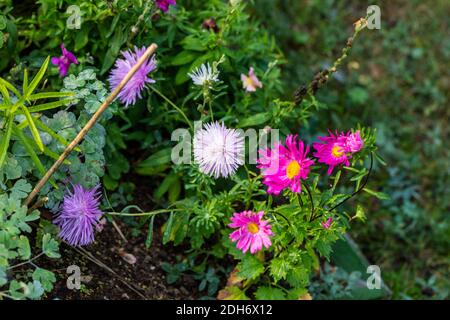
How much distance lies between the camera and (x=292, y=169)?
80.7 inches

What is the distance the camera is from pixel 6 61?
8.45 feet

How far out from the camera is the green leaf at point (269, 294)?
2.37 metres

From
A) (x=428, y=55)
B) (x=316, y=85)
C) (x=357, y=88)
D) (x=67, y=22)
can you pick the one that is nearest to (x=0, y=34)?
(x=67, y=22)

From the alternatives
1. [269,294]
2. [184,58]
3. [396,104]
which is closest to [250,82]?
[184,58]

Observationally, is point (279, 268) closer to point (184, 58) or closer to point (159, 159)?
point (159, 159)

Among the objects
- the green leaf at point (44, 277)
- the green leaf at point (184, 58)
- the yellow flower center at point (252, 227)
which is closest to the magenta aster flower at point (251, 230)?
the yellow flower center at point (252, 227)

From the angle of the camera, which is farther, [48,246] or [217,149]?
[217,149]

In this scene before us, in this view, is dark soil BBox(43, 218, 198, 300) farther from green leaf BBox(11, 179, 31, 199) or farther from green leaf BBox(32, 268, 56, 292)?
green leaf BBox(11, 179, 31, 199)

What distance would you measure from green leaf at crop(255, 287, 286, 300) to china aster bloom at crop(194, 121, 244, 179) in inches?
18.6

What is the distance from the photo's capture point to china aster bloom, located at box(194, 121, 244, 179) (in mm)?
2184

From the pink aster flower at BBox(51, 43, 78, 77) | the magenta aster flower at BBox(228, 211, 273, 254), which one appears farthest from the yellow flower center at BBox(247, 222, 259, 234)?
the pink aster flower at BBox(51, 43, 78, 77)

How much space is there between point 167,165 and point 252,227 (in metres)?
0.69

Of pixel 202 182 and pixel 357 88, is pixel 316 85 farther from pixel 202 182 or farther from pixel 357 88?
pixel 357 88

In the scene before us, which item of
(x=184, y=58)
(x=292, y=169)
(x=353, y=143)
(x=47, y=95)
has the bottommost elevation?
(x=292, y=169)
